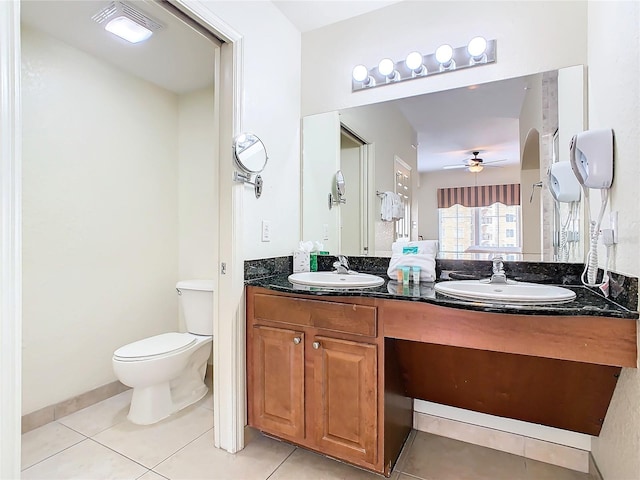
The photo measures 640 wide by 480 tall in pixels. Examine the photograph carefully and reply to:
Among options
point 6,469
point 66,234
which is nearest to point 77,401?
point 66,234

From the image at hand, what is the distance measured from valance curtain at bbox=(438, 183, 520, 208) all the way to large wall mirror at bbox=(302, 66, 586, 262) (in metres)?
0.01

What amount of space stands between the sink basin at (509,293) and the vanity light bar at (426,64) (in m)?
1.12

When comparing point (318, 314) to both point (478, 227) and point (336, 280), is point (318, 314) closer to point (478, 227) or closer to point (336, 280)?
point (336, 280)

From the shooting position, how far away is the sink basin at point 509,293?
1152 mm

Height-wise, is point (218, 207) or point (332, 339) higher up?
point (218, 207)

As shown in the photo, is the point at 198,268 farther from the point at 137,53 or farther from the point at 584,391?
the point at 584,391

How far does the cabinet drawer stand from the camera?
141 cm

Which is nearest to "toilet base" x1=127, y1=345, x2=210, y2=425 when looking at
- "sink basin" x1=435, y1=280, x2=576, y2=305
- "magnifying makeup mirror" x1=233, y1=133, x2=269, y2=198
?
"magnifying makeup mirror" x1=233, y1=133, x2=269, y2=198

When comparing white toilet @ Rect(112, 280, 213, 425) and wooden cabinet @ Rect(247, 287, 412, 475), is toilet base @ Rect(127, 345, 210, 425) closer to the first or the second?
white toilet @ Rect(112, 280, 213, 425)

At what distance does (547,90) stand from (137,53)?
2.33 m

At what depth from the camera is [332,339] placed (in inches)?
58.2

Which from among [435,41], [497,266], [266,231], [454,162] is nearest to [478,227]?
[497,266]

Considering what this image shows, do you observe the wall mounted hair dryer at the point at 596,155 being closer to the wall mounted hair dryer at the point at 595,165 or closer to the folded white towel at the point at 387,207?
the wall mounted hair dryer at the point at 595,165

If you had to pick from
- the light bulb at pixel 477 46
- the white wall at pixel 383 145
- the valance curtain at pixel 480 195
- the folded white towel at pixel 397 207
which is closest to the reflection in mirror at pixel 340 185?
the white wall at pixel 383 145
